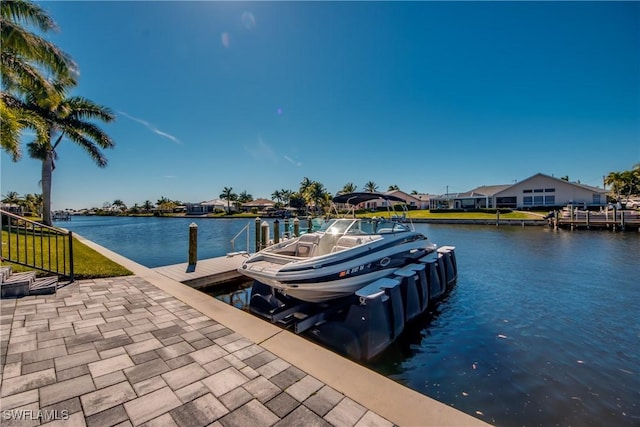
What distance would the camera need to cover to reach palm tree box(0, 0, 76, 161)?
820 cm

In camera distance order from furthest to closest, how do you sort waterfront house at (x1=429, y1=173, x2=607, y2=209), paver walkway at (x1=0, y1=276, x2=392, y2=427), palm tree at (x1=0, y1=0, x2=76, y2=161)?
waterfront house at (x1=429, y1=173, x2=607, y2=209)
palm tree at (x1=0, y1=0, x2=76, y2=161)
paver walkway at (x1=0, y1=276, x2=392, y2=427)

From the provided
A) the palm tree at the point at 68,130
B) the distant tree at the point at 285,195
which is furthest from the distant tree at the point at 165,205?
the palm tree at the point at 68,130

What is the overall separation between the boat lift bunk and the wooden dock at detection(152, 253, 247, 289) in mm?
2120

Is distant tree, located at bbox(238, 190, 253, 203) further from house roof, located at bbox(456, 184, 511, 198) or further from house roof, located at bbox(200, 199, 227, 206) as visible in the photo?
house roof, located at bbox(456, 184, 511, 198)

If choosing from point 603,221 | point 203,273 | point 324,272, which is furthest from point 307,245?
point 603,221

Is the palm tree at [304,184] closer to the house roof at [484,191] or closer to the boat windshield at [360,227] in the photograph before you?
the house roof at [484,191]

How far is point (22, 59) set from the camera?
10.4 metres

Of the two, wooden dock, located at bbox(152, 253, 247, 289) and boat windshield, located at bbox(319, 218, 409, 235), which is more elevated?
boat windshield, located at bbox(319, 218, 409, 235)

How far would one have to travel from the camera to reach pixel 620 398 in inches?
157

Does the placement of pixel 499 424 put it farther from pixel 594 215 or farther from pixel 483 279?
pixel 594 215

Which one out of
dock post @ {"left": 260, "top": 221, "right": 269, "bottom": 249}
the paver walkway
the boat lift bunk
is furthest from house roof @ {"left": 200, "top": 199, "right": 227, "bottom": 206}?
the paver walkway

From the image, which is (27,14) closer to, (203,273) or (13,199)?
(203,273)

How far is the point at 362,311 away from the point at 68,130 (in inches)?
863

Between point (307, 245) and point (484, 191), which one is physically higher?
point (484, 191)
